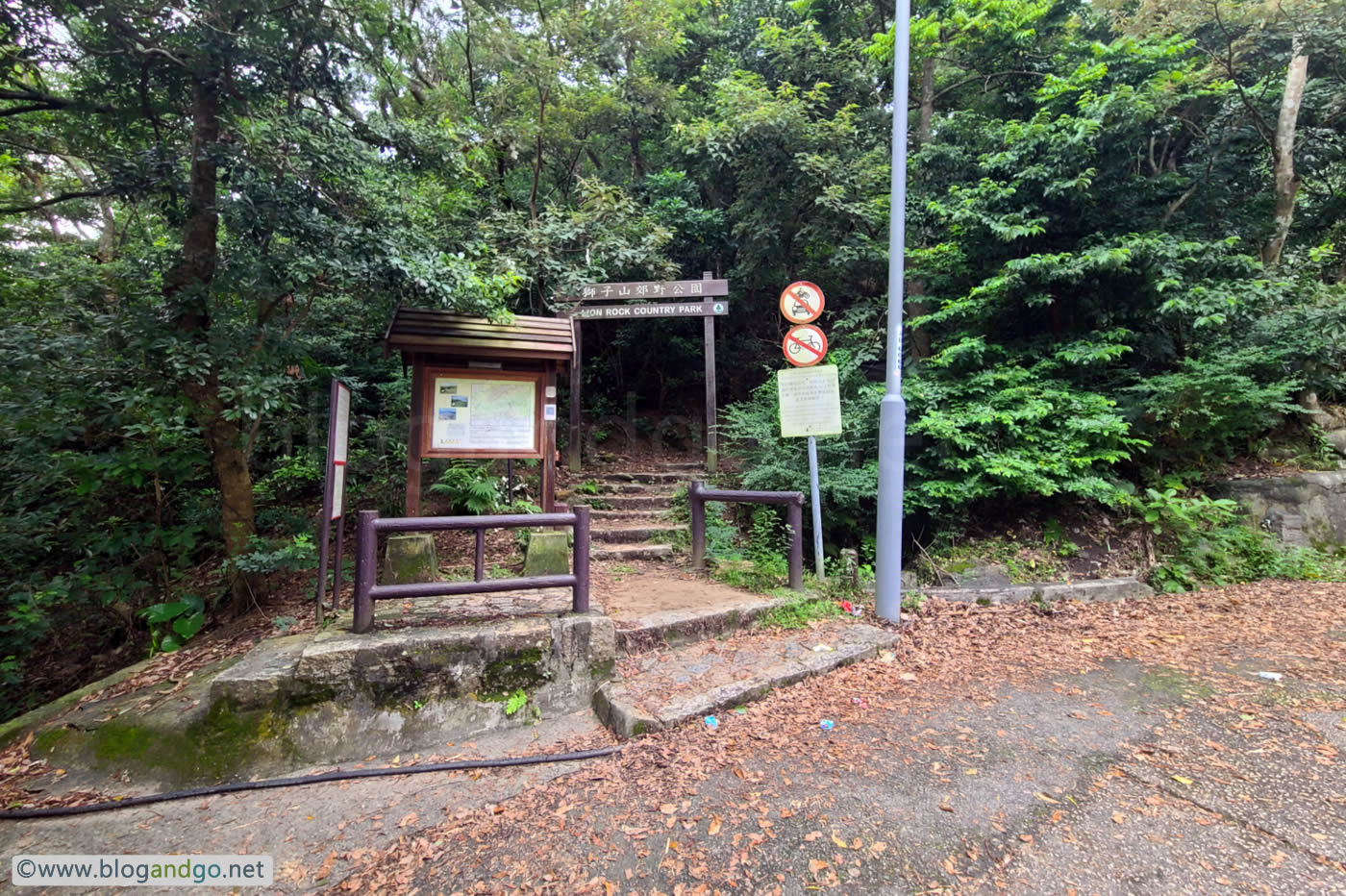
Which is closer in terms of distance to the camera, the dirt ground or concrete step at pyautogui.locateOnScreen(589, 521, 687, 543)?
the dirt ground

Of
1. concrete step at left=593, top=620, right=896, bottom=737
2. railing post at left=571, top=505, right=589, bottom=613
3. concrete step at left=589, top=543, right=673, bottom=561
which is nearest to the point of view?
concrete step at left=593, top=620, right=896, bottom=737

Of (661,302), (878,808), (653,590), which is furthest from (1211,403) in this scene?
(661,302)

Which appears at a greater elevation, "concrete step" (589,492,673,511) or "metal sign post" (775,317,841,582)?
"metal sign post" (775,317,841,582)

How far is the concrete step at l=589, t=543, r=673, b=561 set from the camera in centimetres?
574

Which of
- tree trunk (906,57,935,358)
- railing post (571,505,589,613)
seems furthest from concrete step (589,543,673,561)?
tree trunk (906,57,935,358)

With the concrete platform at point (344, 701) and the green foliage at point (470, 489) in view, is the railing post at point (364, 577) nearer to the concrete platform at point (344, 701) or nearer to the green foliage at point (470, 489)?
the concrete platform at point (344, 701)

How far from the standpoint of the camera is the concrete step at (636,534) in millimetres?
6238

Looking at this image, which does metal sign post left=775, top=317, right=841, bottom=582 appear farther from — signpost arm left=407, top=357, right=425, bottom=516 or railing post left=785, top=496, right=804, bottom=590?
signpost arm left=407, top=357, right=425, bottom=516

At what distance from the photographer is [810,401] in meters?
4.79

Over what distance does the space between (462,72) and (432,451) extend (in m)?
10.0

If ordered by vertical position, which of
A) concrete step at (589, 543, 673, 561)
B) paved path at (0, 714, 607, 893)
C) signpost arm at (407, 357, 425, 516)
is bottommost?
paved path at (0, 714, 607, 893)

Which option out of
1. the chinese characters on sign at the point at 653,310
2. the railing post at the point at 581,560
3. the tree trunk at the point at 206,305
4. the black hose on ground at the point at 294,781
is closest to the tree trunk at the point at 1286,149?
the chinese characters on sign at the point at 653,310

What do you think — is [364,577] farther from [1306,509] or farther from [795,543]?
[1306,509]

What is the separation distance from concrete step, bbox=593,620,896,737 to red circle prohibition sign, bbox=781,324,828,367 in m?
2.26
